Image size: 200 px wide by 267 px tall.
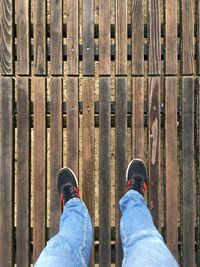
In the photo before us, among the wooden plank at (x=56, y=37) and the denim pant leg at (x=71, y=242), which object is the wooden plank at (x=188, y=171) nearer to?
the denim pant leg at (x=71, y=242)

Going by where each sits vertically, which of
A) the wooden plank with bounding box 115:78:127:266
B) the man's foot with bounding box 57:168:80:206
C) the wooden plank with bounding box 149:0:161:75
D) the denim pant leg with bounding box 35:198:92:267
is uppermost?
the wooden plank with bounding box 149:0:161:75

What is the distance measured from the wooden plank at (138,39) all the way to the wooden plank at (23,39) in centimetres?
53

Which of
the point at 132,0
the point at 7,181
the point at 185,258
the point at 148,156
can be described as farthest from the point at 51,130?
the point at 185,258

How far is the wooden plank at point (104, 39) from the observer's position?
5.80 feet

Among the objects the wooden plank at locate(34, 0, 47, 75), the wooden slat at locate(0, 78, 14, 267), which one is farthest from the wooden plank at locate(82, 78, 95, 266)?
the wooden slat at locate(0, 78, 14, 267)

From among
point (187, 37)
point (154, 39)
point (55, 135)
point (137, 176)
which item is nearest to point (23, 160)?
point (55, 135)

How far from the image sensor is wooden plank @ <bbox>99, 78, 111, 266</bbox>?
176 cm

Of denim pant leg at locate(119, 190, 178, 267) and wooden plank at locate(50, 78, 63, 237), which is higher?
wooden plank at locate(50, 78, 63, 237)

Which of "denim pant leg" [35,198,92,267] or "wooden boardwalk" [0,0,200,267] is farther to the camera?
"wooden boardwalk" [0,0,200,267]

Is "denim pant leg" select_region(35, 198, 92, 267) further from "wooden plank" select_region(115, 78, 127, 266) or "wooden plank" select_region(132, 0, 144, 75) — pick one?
"wooden plank" select_region(132, 0, 144, 75)

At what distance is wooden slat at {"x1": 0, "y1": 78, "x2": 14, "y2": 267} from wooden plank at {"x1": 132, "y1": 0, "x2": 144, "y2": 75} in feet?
2.08

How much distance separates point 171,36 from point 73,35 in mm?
496

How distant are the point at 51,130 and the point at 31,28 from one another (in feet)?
1.74

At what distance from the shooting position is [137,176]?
66.5 inches
